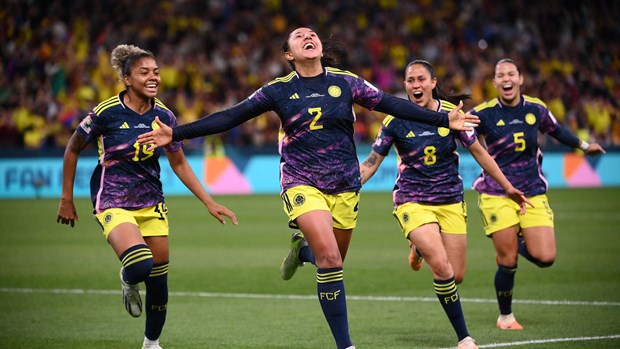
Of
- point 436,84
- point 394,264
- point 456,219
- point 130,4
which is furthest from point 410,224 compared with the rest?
point 130,4

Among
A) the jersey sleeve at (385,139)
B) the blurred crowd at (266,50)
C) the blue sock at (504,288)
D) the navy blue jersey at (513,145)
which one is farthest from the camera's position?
the blurred crowd at (266,50)

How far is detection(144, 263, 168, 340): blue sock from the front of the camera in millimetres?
8164

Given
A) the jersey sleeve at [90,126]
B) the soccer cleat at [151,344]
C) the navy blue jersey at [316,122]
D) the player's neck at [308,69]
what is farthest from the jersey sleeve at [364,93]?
the soccer cleat at [151,344]

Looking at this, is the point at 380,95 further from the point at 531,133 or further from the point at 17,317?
the point at 17,317

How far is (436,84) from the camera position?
9.25 m

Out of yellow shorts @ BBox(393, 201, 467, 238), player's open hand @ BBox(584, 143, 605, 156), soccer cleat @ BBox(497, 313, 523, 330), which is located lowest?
soccer cleat @ BBox(497, 313, 523, 330)

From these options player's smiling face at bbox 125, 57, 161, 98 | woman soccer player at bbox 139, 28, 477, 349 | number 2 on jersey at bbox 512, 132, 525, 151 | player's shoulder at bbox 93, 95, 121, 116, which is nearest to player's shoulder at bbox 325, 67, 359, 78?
woman soccer player at bbox 139, 28, 477, 349

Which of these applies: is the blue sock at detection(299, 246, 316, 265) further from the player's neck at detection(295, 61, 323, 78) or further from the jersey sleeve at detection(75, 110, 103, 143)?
the jersey sleeve at detection(75, 110, 103, 143)

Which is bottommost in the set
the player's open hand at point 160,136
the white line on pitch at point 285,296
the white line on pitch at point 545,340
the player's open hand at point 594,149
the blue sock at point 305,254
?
the white line on pitch at point 285,296

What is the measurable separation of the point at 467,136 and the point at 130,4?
24.0 metres

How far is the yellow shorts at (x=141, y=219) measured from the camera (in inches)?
313

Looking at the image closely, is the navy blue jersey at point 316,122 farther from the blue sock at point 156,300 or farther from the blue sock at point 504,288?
the blue sock at point 504,288

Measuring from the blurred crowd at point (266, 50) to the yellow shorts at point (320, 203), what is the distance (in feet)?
63.1

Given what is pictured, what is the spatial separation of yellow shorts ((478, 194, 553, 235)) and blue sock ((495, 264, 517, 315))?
417 millimetres
